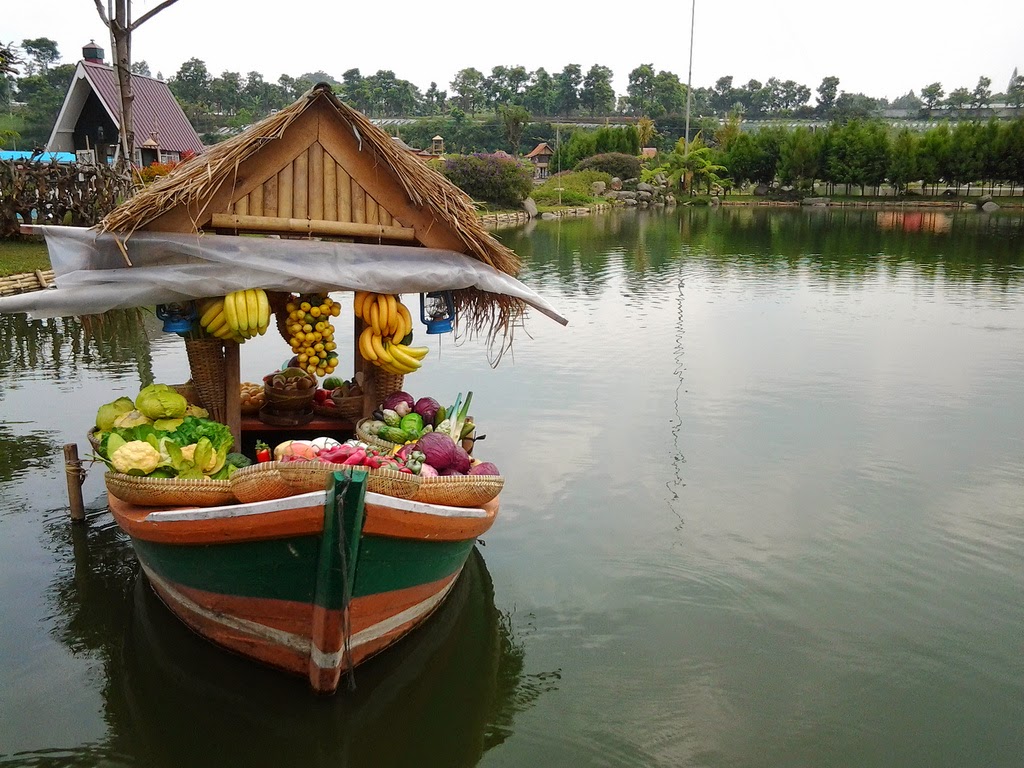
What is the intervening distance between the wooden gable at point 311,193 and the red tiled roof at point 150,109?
969 inches

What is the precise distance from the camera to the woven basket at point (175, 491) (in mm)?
4289

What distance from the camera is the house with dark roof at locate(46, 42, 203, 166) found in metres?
28.1

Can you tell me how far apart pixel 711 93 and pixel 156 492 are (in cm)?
12896

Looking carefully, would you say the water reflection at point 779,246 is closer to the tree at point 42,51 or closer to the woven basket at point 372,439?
the woven basket at point 372,439

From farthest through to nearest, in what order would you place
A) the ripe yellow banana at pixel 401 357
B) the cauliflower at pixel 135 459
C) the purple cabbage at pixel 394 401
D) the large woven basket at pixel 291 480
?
the purple cabbage at pixel 394 401 < the ripe yellow banana at pixel 401 357 < the cauliflower at pixel 135 459 < the large woven basket at pixel 291 480

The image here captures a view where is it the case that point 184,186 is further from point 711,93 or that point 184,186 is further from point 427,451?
point 711,93

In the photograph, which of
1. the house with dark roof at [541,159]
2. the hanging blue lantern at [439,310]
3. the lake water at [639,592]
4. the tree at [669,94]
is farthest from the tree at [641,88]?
the hanging blue lantern at [439,310]

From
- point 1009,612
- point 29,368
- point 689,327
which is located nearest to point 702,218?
point 689,327

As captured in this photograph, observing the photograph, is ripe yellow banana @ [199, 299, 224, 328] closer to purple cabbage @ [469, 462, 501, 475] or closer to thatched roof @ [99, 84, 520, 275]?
thatched roof @ [99, 84, 520, 275]

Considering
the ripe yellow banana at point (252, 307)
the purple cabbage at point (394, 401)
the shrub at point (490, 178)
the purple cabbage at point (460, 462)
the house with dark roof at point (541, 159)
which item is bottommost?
the purple cabbage at point (460, 462)

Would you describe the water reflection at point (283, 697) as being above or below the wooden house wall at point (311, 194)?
below

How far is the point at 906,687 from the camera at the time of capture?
15.9 feet

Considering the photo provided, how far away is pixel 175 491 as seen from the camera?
435 cm

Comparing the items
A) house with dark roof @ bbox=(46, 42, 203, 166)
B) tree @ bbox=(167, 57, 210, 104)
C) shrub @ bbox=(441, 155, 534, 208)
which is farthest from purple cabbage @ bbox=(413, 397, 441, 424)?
tree @ bbox=(167, 57, 210, 104)
